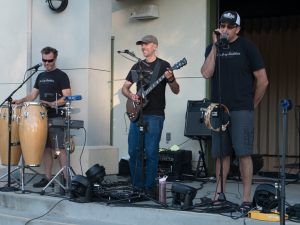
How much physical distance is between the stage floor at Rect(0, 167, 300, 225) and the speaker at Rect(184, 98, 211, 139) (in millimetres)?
1270

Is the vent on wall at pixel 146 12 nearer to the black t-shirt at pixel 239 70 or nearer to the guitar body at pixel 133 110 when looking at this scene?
the guitar body at pixel 133 110

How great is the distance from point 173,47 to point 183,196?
4.19 m

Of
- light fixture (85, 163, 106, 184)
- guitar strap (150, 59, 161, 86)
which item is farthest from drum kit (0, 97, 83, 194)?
guitar strap (150, 59, 161, 86)

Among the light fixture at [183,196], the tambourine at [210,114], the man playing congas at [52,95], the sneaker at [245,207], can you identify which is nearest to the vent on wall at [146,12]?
the man playing congas at [52,95]

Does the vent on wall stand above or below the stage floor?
above

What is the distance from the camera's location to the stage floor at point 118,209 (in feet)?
18.0

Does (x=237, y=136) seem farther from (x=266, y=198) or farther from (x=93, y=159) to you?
(x=93, y=159)

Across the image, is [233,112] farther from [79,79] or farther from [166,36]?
[166,36]

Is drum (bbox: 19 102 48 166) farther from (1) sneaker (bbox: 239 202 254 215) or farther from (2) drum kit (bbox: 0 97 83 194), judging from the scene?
(1) sneaker (bbox: 239 202 254 215)

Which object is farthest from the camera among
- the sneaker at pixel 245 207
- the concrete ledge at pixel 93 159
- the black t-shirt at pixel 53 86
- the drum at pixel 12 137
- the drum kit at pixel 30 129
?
the concrete ledge at pixel 93 159

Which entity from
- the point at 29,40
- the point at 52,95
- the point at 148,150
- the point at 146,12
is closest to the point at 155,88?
the point at 148,150

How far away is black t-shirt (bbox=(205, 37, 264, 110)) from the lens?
224 inches

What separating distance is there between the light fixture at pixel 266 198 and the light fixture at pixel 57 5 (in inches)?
185

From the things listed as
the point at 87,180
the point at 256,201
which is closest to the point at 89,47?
the point at 87,180
